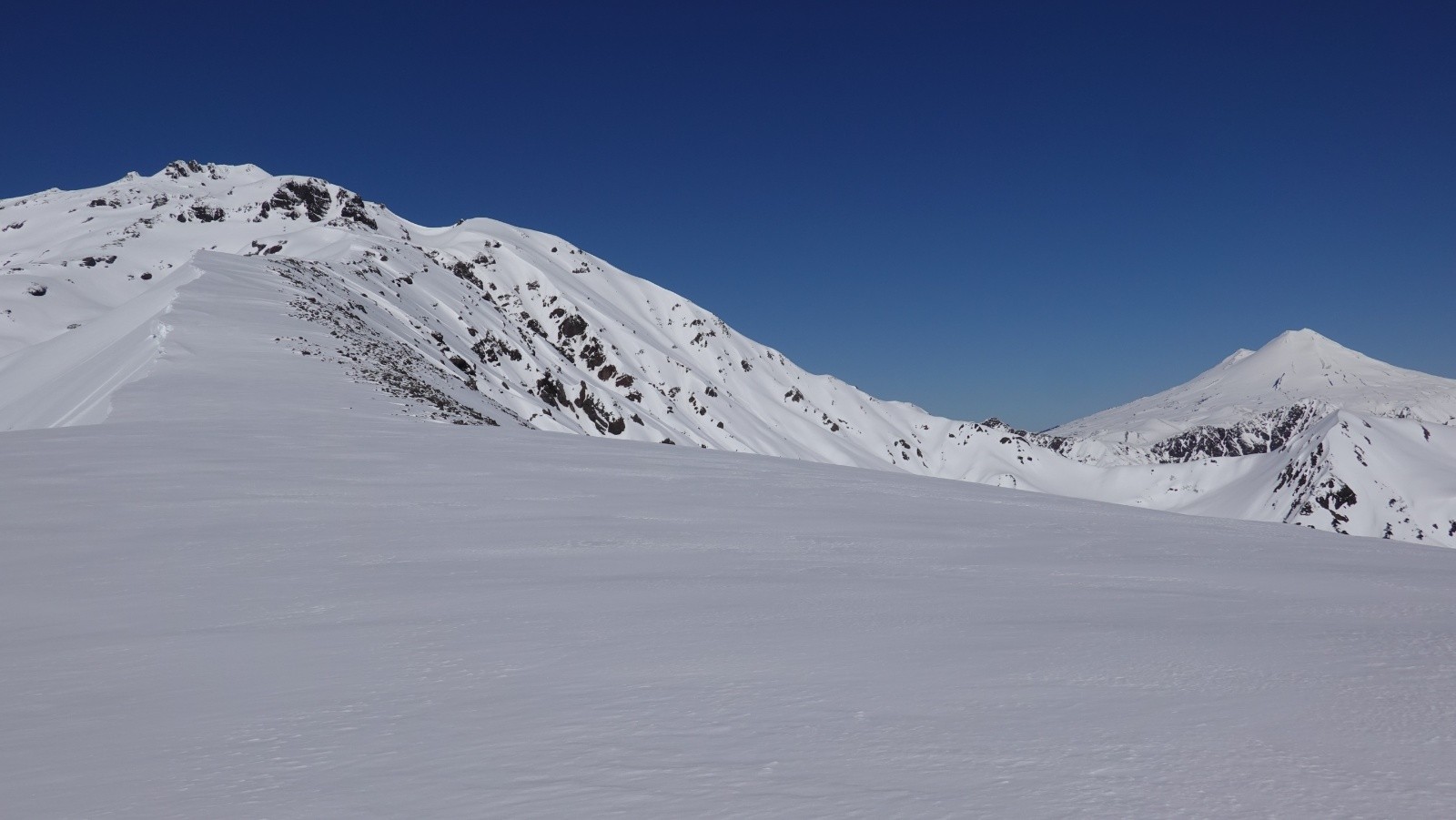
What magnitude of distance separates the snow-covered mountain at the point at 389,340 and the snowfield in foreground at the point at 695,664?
1285 cm

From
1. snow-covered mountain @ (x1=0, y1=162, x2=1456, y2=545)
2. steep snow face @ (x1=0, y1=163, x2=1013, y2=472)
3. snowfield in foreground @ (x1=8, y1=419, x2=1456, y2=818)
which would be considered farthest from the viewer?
steep snow face @ (x1=0, y1=163, x2=1013, y2=472)

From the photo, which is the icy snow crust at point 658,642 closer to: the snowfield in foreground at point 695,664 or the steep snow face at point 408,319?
the snowfield in foreground at point 695,664

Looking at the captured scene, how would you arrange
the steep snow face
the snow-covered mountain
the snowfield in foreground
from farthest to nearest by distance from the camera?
the steep snow face → the snow-covered mountain → the snowfield in foreground

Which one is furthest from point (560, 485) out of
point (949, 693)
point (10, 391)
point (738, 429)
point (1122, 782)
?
point (738, 429)

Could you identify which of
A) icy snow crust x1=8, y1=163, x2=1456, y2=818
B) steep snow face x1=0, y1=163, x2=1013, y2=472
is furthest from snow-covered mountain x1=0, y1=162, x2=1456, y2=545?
icy snow crust x1=8, y1=163, x2=1456, y2=818

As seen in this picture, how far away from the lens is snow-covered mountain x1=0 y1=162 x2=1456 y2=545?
81.6ft

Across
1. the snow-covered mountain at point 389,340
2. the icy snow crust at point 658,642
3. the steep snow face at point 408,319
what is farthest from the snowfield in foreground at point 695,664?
the steep snow face at point 408,319

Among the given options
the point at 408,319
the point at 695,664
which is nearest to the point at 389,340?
the point at 408,319

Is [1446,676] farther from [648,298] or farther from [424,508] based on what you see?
[648,298]

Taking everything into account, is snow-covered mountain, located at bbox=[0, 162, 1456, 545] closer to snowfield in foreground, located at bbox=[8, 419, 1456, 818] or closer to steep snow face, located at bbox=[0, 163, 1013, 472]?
steep snow face, located at bbox=[0, 163, 1013, 472]

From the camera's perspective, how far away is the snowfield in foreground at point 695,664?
3.33 m

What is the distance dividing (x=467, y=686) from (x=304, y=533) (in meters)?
5.10

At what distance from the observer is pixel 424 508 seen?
1020 centimetres

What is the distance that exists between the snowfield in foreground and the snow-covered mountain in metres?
A: 12.8
